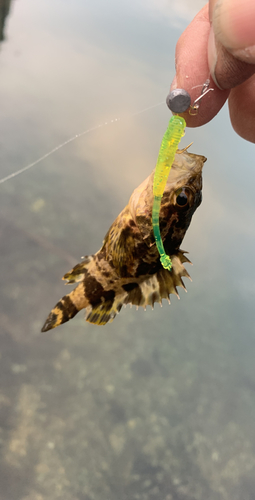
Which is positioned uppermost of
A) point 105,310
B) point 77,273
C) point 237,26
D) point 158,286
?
point 77,273

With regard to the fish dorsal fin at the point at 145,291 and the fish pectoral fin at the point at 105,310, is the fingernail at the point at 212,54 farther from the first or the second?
the fish pectoral fin at the point at 105,310

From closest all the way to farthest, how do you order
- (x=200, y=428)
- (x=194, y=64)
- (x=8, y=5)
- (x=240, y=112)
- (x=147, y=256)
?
(x=194, y=64) → (x=147, y=256) → (x=240, y=112) → (x=200, y=428) → (x=8, y=5)

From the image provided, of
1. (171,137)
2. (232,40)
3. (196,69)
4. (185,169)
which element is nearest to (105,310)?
(185,169)

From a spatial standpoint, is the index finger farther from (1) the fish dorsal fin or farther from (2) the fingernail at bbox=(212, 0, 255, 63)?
(1) the fish dorsal fin

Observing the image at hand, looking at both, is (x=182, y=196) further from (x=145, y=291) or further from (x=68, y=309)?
(x=68, y=309)

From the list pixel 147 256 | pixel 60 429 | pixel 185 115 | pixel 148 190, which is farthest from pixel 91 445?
pixel 185 115

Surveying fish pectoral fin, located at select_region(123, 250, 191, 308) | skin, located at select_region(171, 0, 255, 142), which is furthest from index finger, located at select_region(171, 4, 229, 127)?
fish pectoral fin, located at select_region(123, 250, 191, 308)

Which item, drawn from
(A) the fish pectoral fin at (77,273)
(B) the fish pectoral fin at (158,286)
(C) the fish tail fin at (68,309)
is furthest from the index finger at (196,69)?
(C) the fish tail fin at (68,309)

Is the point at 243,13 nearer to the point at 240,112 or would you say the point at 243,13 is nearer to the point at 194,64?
the point at 194,64
